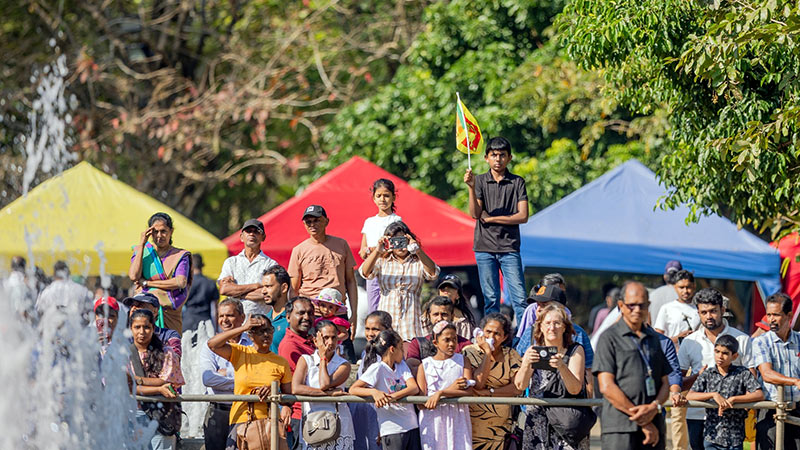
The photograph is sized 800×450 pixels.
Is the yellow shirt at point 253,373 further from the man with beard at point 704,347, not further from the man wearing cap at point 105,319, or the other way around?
the man with beard at point 704,347

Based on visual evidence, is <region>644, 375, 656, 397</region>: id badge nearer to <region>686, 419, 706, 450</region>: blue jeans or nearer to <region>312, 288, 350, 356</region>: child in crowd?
<region>686, 419, 706, 450</region>: blue jeans

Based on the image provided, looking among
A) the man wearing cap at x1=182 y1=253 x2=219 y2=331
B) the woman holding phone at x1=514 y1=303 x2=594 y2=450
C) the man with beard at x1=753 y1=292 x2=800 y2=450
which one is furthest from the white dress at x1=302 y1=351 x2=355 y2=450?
the man wearing cap at x1=182 y1=253 x2=219 y2=331

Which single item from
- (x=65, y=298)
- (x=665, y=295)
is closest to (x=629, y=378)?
(x=65, y=298)

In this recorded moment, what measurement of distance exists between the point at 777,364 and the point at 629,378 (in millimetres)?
2723

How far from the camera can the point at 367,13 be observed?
20.4 metres

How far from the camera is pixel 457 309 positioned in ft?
30.6

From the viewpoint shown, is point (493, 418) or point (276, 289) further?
point (276, 289)

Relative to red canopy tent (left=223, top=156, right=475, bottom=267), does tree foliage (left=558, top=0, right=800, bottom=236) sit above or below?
above

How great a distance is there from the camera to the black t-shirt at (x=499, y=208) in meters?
9.93

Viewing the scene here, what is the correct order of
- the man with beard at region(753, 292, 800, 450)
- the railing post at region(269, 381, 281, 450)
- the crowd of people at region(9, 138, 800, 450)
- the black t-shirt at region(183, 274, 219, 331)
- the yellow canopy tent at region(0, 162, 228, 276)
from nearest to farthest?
1. the crowd of people at region(9, 138, 800, 450)
2. the railing post at region(269, 381, 281, 450)
3. the man with beard at region(753, 292, 800, 450)
4. the black t-shirt at region(183, 274, 219, 331)
5. the yellow canopy tent at region(0, 162, 228, 276)

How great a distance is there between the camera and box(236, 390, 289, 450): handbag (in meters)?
7.97

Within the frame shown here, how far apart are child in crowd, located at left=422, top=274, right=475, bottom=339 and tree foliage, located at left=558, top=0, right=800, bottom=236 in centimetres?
235

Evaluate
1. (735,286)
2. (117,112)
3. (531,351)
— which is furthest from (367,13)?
(531,351)

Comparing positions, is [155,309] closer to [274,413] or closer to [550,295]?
[274,413]
